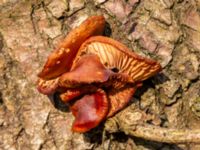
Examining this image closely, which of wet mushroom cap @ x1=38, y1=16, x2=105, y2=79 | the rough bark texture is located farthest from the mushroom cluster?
the rough bark texture

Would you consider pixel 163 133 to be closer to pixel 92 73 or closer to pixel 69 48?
pixel 92 73

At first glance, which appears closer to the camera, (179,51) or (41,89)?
(41,89)

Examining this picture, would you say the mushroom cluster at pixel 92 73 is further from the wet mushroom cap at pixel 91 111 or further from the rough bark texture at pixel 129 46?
the rough bark texture at pixel 129 46

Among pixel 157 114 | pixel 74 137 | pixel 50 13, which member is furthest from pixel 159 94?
pixel 50 13

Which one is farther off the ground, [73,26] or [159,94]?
[73,26]

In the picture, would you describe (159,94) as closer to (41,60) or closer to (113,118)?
(113,118)

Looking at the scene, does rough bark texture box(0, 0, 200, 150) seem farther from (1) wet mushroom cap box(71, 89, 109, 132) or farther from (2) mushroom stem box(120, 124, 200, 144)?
(1) wet mushroom cap box(71, 89, 109, 132)
